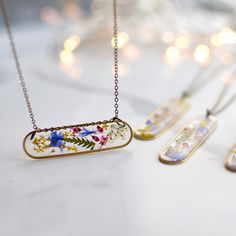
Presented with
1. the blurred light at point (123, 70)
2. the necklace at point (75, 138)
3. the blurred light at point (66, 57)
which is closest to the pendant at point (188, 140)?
the necklace at point (75, 138)

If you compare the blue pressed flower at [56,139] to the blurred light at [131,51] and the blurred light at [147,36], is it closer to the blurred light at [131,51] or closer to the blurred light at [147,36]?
the blurred light at [131,51]

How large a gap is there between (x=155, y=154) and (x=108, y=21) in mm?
803

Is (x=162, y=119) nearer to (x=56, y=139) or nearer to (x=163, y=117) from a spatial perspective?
(x=163, y=117)

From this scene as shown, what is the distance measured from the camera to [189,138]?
3.24 ft

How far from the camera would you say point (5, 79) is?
141 centimetres

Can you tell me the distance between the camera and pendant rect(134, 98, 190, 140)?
1023 millimetres

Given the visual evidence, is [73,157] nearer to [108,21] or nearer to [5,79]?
[5,79]

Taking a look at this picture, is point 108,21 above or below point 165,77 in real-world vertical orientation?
above

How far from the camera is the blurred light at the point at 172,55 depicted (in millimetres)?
1509

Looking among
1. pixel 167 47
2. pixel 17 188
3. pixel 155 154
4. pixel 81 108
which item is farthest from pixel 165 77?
pixel 17 188

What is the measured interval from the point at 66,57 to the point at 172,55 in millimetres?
422

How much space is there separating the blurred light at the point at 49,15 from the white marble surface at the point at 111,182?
1.76ft

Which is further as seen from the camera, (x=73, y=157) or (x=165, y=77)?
(x=165, y=77)

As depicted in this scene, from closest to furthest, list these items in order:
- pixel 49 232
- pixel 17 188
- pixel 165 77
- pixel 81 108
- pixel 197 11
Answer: pixel 49 232 < pixel 17 188 < pixel 81 108 < pixel 165 77 < pixel 197 11
